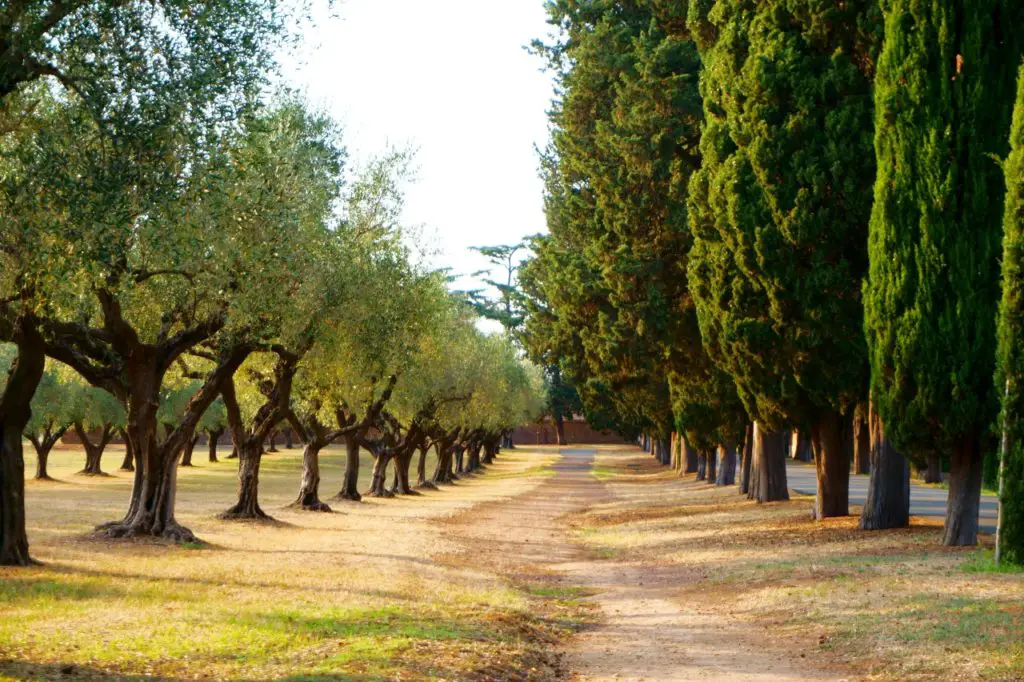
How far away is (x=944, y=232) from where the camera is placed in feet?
61.7

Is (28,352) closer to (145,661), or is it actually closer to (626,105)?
(145,661)

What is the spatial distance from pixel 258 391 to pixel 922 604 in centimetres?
2132

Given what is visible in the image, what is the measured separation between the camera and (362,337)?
24.7 meters

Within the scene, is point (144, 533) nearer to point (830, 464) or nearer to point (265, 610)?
point (265, 610)

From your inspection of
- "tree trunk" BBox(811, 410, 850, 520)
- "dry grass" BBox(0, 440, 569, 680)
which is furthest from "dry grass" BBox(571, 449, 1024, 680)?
"dry grass" BBox(0, 440, 569, 680)

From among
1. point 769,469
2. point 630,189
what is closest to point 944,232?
point 630,189

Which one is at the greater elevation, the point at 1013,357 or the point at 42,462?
the point at 1013,357

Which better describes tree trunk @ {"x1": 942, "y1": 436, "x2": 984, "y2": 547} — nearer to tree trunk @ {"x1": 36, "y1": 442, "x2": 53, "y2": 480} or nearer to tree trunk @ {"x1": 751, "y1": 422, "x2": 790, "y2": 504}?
tree trunk @ {"x1": 751, "y1": 422, "x2": 790, "y2": 504}

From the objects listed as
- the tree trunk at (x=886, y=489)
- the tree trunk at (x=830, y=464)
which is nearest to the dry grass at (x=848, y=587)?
the tree trunk at (x=886, y=489)

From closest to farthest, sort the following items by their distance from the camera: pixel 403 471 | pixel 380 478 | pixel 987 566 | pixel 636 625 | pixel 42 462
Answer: pixel 636 625 < pixel 987 566 < pixel 380 478 < pixel 403 471 < pixel 42 462

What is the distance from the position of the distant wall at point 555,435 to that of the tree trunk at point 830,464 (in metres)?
109

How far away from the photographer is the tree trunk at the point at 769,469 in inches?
1359

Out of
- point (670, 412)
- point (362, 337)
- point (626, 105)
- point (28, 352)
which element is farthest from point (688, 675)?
point (670, 412)

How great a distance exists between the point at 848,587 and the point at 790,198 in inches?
346
